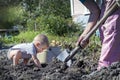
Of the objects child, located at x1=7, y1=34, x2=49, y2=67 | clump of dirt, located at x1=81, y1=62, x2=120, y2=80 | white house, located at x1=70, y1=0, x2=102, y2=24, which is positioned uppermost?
clump of dirt, located at x1=81, y1=62, x2=120, y2=80

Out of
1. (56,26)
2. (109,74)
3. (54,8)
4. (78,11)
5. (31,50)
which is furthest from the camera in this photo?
(78,11)

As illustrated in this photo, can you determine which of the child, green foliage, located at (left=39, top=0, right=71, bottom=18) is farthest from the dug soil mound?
green foliage, located at (left=39, top=0, right=71, bottom=18)

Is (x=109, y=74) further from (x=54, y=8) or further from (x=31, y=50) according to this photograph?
(x=54, y=8)

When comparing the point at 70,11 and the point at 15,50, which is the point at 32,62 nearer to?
the point at 15,50

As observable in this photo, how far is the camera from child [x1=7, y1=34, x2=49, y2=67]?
7.31 metres

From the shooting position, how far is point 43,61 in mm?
Answer: 8750

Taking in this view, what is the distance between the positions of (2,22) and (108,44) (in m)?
41.8

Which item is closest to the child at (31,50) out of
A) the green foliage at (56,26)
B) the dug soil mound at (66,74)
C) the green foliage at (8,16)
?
the dug soil mound at (66,74)

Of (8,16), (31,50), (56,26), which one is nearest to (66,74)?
(31,50)

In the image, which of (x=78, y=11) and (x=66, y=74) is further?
(x=78, y=11)

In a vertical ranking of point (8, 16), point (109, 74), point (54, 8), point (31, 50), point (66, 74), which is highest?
point (109, 74)

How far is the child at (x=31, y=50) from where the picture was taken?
731 centimetres

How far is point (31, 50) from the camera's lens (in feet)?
24.5

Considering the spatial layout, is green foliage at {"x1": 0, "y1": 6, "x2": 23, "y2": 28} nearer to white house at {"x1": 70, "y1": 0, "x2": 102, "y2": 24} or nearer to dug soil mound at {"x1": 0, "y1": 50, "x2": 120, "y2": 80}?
white house at {"x1": 70, "y1": 0, "x2": 102, "y2": 24}
